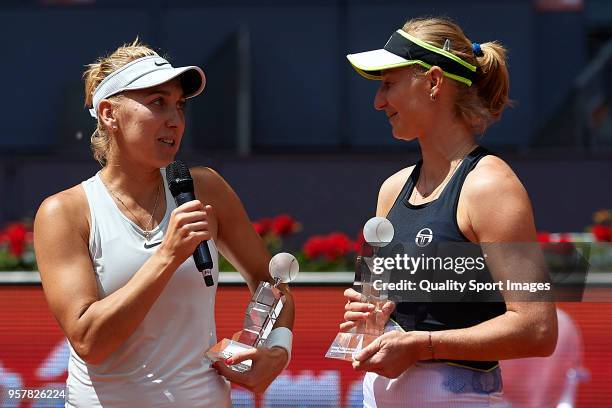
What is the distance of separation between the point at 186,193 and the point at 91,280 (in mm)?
331

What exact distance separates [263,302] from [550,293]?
0.75 m

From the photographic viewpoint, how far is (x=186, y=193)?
108 inches

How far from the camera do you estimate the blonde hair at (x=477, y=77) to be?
2.81 meters

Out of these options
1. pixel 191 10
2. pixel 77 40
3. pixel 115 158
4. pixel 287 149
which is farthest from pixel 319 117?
pixel 115 158

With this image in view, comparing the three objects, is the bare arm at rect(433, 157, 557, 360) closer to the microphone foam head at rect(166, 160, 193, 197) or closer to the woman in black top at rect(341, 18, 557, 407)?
the woman in black top at rect(341, 18, 557, 407)

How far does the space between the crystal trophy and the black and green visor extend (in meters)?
0.42

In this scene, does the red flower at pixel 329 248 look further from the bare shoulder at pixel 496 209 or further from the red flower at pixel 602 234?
the bare shoulder at pixel 496 209

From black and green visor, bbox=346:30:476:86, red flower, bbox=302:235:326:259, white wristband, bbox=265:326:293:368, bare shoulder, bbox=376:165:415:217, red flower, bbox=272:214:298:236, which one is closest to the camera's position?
black and green visor, bbox=346:30:476:86

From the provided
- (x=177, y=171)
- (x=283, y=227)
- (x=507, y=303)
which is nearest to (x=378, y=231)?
(x=507, y=303)

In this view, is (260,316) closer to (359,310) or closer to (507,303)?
(359,310)

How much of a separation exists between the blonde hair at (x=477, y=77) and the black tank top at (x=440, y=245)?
0.37 feet

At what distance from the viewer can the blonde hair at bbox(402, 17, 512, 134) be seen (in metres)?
2.81

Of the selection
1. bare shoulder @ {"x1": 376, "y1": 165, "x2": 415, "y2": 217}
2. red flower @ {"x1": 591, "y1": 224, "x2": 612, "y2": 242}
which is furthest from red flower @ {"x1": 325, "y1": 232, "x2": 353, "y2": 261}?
bare shoulder @ {"x1": 376, "y1": 165, "x2": 415, "y2": 217}

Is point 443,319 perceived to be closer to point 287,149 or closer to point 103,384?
point 103,384
